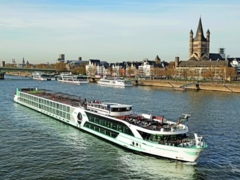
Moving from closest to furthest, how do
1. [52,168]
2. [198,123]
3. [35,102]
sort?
[52,168], [198,123], [35,102]

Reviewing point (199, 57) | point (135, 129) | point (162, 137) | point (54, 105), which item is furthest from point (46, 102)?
point (199, 57)

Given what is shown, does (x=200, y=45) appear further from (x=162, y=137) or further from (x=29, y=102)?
(x=162, y=137)

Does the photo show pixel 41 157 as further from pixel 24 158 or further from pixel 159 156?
pixel 159 156

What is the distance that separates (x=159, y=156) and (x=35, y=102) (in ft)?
102

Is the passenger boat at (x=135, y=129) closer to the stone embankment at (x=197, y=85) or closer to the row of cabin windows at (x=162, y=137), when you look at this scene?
the row of cabin windows at (x=162, y=137)

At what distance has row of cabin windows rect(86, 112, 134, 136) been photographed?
29.8 meters

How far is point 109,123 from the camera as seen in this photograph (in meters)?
32.3

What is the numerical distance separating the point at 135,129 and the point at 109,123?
450cm

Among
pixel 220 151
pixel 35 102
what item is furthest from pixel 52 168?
pixel 35 102

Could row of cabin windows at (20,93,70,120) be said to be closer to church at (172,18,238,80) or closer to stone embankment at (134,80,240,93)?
stone embankment at (134,80,240,93)

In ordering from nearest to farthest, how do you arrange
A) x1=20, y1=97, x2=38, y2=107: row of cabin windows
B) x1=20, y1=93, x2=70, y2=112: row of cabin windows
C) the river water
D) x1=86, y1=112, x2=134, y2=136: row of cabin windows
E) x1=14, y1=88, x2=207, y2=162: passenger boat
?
the river water, x1=14, y1=88, x2=207, y2=162: passenger boat, x1=86, y1=112, x2=134, y2=136: row of cabin windows, x1=20, y1=93, x2=70, y2=112: row of cabin windows, x1=20, y1=97, x2=38, y2=107: row of cabin windows

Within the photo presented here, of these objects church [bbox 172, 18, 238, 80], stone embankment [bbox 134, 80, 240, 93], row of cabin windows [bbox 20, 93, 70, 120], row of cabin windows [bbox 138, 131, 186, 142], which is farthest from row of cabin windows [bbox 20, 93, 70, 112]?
church [bbox 172, 18, 238, 80]

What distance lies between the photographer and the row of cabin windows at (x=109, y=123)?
29.8 m

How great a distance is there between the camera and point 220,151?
98.7 feet
